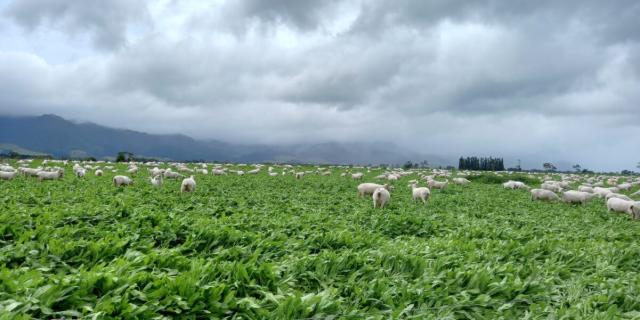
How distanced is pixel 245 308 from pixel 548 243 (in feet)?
30.9

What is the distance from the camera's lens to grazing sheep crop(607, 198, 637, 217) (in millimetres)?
20047

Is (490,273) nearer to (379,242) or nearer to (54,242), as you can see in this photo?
(379,242)

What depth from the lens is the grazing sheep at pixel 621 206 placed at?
2005 cm

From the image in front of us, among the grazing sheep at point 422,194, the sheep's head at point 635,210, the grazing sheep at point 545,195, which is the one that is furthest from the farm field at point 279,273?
the grazing sheep at point 545,195

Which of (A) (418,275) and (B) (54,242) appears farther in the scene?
(A) (418,275)

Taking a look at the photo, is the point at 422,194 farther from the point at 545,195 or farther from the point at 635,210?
the point at 545,195

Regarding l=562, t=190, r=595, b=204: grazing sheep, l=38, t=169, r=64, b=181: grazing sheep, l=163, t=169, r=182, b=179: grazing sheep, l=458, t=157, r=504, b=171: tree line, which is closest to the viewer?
l=562, t=190, r=595, b=204: grazing sheep

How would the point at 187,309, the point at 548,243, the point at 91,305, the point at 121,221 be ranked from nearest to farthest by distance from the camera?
the point at 91,305 → the point at 187,309 → the point at 121,221 → the point at 548,243

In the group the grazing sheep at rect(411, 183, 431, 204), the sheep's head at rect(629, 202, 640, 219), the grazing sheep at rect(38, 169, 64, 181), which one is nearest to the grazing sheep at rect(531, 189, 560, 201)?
the sheep's head at rect(629, 202, 640, 219)

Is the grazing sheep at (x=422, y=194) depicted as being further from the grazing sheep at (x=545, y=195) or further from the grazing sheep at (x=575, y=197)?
the grazing sheep at (x=575, y=197)

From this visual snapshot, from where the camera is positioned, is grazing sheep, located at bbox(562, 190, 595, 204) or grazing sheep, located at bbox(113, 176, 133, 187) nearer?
grazing sheep, located at bbox(113, 176, 133, 187)

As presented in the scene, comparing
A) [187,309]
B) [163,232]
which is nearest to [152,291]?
[187,309]

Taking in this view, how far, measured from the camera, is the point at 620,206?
21.3 metres

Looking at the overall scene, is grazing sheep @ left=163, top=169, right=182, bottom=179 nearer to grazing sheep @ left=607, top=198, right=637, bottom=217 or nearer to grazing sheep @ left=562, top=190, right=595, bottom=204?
grazing sheep @ left=562, top=190, right=595, bottom=204
